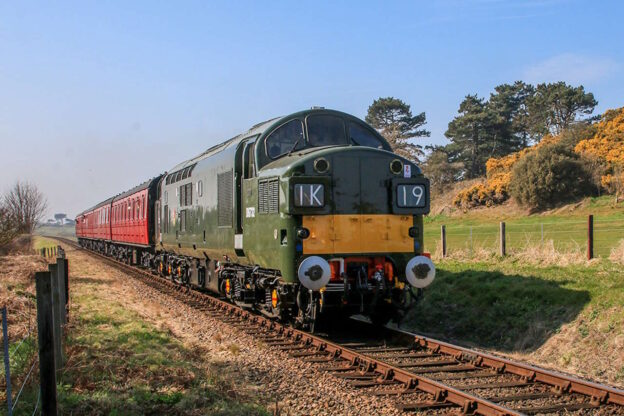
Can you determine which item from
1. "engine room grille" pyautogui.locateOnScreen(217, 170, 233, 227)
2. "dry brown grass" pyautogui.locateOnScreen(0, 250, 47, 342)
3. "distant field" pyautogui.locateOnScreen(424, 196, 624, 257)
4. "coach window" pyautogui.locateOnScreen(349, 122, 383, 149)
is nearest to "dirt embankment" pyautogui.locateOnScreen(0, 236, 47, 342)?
"dry brown grass" pyautogui.locateOnScreen(0, 250, 47, 342)

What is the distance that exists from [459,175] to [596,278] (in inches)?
1966

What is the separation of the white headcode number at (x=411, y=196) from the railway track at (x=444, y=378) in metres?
2.24

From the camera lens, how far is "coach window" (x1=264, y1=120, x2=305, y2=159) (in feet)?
39.3

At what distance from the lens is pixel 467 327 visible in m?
12.7

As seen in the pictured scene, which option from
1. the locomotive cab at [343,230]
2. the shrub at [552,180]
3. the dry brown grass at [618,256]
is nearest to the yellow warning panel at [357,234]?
the locomotive cab at [343,230]

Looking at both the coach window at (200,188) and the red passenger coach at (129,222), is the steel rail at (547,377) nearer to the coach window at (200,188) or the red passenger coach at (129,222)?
the coach window at (200,188)

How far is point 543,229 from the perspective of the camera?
28688mm

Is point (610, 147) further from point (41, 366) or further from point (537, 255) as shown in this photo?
point (41, 366)

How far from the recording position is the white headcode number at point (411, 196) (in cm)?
1088

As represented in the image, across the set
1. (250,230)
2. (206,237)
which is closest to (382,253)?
(250,230)

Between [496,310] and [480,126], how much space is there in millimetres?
50903

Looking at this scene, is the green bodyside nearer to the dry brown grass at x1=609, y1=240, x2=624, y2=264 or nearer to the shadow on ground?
the shadow on ground

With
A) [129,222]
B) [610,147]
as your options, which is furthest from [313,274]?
[610,147]

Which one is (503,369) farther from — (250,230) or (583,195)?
(583,195)
